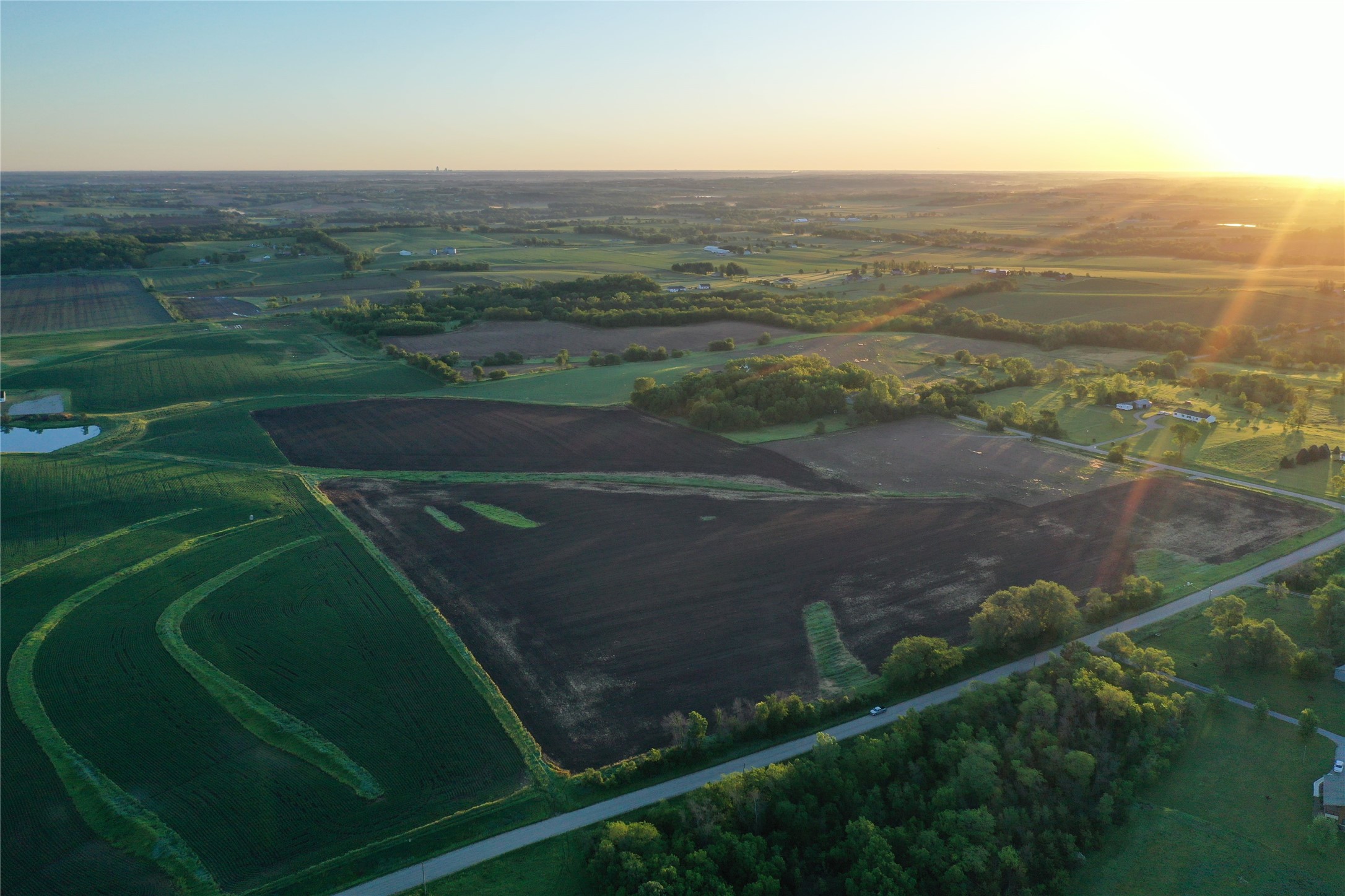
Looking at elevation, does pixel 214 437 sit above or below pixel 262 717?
above

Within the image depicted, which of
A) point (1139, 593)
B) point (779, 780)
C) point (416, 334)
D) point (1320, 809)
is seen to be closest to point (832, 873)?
point (779, 780)

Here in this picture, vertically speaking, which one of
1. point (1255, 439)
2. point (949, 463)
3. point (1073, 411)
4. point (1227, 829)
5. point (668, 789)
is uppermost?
point (1073, 411)

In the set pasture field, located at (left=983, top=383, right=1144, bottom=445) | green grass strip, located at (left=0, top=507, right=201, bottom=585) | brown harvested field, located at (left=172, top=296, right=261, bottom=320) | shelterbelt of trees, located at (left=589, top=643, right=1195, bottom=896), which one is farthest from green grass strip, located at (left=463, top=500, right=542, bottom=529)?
brown harvested field, located at (left=172, top=296, right=261, bottom=320)

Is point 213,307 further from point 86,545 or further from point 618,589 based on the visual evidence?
point 618,589

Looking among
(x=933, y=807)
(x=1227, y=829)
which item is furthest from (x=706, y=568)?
(x=1227, y=829)

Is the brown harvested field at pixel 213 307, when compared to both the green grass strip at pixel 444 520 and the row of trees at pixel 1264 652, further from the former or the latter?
the row of trees at pixel 1264 652

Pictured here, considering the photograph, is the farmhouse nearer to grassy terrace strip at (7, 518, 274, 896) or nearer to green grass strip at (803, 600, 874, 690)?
green grass strip at (803, 600, 874, 690)

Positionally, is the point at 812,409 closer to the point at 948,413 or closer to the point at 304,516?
the point at 948,413
